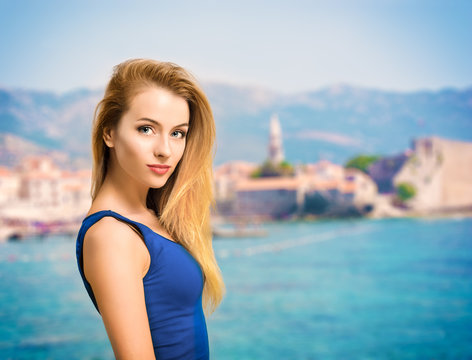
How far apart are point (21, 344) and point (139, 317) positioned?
1494 centimetres

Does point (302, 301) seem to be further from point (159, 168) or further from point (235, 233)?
point (159, 168)

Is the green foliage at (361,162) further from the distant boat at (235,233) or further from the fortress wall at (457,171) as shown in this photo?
the distant boat at (235,233)

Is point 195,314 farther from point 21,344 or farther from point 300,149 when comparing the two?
point 300,149

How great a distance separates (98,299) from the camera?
2.39 feet

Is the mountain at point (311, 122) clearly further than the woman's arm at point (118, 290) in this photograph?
Yes

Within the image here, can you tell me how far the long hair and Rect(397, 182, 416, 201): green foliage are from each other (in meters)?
47.0

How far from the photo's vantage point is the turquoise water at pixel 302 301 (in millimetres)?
13758

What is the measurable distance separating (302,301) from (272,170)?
3327cm

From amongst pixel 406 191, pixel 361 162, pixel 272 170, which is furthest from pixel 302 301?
pixel 361 162

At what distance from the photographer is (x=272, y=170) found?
52.0 m

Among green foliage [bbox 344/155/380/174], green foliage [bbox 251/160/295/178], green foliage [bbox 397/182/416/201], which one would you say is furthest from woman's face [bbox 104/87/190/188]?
green foliage [bbox 344/155/380/174]

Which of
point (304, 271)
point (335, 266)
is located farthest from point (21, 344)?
point (335, 266)

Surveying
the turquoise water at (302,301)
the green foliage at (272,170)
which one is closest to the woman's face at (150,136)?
the turquoise water at (302,301)

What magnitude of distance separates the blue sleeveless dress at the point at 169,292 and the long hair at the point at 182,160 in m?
0.06
